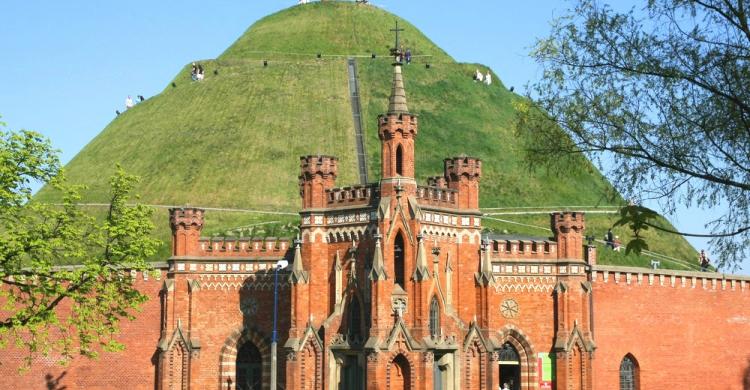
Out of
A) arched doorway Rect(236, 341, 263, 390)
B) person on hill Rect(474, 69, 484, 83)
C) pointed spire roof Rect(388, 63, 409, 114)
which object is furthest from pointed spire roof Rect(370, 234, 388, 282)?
person on hill Rect(474, 69, 484, 83)

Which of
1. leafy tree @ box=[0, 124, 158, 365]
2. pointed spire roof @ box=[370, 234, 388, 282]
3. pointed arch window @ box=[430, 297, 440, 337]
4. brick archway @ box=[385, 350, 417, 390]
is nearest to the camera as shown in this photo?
leafy tree @ box=[0, 124, 158, 365]

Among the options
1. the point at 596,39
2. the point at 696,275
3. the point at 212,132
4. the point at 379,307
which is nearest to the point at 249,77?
the point at 212,132

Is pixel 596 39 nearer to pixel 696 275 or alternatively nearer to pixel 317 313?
pixel 317 313

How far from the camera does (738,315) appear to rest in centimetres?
6209

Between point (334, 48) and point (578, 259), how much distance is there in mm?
77334

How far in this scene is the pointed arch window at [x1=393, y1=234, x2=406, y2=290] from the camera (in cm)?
4812

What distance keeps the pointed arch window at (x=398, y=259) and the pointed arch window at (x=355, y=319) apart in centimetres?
199

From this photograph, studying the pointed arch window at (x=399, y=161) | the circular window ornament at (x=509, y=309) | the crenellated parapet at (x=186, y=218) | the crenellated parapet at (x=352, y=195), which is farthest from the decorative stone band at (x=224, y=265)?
the circular window ornament at (x=509, y=309)

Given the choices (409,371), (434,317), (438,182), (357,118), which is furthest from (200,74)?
(409,371)

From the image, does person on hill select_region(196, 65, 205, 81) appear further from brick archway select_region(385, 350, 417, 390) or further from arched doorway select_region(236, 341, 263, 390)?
brick archway select_region(385, 350, 417, 390)

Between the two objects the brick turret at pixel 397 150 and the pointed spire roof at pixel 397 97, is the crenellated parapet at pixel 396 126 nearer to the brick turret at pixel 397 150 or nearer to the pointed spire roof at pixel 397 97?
the brick turret at pixel 397 150

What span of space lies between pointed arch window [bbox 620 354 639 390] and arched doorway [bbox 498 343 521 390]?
7.27 metres

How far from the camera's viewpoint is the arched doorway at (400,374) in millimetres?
46469

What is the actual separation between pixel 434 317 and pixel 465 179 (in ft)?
22.2
